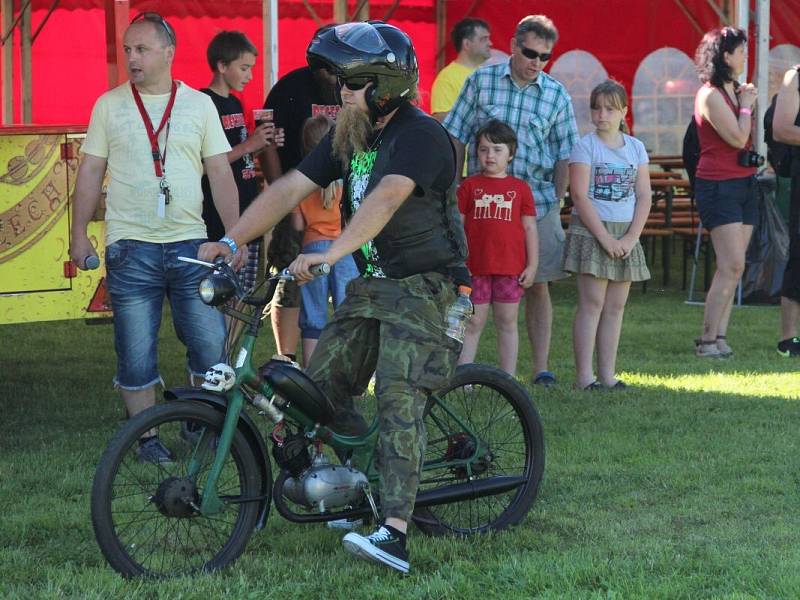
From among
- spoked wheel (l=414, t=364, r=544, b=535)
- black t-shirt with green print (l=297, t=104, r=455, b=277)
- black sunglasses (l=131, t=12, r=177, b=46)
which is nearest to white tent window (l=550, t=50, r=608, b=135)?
black sunglasses (l=131, t=12, r=177, b=46)

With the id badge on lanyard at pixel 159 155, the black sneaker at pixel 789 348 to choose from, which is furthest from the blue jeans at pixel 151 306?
the black sneaker at pixel 789 348

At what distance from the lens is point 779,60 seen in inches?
698

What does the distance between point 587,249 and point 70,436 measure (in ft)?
9.83

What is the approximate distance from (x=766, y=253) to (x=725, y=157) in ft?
9.68

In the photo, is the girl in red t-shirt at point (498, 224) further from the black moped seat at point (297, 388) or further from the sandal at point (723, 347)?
the black moped seat at point (297, 388)

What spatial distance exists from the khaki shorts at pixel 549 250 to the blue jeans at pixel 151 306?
2333 mm

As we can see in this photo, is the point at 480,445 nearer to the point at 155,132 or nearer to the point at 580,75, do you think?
the point at 155,132

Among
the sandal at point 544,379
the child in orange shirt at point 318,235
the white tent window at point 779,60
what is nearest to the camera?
the child in orange shirt at point 318,235

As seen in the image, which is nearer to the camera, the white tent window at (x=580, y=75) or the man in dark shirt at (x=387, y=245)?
the man in dark shirt at (x=387, y=245)

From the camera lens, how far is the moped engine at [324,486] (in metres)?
A: 4.45

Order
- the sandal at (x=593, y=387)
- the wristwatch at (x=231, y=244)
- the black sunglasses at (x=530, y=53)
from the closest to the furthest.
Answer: the wristwatch at (x=231, y=244)
the black sunglasses at (x=530, y=53)
the sandal at (x=593, y=387)

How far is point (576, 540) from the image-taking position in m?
4.94

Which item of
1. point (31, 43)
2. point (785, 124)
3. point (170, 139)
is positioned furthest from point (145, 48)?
point (31, 43)

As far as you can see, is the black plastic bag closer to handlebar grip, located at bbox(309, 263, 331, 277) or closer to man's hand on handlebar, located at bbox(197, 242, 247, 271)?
Result: man's hand on handlebar, located at bbox(197, 242, 247, 271)
